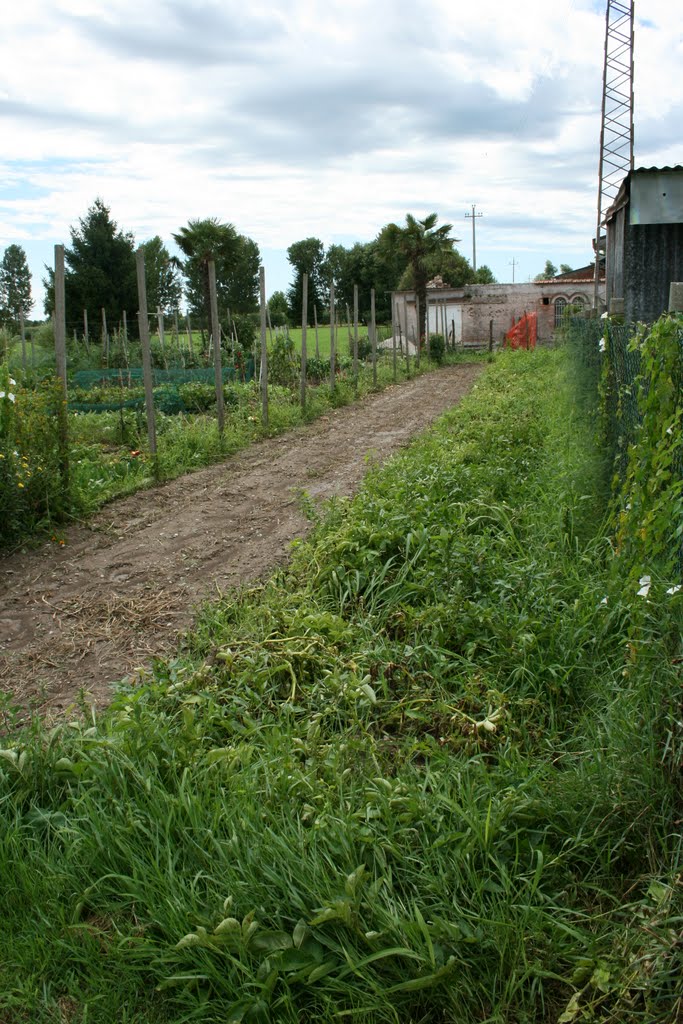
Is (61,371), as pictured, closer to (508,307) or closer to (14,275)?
(508,307)

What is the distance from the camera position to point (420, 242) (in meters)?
34.7

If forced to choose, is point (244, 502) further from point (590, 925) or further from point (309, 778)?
point (590, 925)

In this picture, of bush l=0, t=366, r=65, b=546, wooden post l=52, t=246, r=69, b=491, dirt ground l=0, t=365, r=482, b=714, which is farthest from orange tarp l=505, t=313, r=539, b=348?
bush l=0, t=366, r=65, b=546

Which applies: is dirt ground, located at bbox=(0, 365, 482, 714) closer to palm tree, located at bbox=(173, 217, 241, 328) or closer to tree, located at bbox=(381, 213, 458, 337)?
palm tree, located at bbox=(173, 217, 241, 328)

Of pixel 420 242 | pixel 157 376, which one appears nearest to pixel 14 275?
pixel 420 242

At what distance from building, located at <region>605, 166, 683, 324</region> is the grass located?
9475mm

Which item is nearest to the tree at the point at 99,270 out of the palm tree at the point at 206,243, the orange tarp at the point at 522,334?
the palm tree at the point at 206,243

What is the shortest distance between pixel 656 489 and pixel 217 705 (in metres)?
2.02

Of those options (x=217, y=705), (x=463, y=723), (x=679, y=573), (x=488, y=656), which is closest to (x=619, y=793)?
(x=463, y=723)

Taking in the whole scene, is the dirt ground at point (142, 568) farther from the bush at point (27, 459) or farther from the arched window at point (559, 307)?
the arched window at point (559, 307)

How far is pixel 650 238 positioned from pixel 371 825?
12.4 m

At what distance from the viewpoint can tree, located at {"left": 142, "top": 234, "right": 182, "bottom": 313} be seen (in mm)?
42791

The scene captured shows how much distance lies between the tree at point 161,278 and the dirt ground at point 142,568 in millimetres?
34729

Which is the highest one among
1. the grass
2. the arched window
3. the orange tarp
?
the arched window
